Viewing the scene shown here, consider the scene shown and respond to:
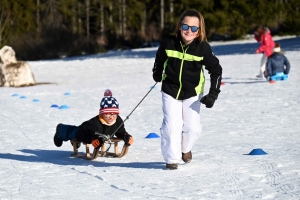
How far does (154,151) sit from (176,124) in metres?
1.80

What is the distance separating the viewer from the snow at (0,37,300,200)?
6.52m

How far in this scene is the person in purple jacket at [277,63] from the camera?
18.4 m

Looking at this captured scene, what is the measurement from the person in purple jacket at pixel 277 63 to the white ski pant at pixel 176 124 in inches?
438

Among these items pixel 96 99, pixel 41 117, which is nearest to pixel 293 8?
pixel 96 99

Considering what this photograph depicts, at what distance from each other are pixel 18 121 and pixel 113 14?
4709cm

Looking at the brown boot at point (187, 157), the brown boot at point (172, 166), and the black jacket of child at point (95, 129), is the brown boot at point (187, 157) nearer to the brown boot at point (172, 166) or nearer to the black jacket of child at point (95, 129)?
the brown boot at point (172, 166)

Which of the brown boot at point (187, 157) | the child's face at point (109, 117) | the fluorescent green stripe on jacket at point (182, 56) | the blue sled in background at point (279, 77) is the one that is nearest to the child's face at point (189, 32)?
the fluorescent green stripe on jacket at point (182, 56)

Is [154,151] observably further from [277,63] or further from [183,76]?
[277,63]

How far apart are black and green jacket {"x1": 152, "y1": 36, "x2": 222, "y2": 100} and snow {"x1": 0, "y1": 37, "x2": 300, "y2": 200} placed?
85 centimetres

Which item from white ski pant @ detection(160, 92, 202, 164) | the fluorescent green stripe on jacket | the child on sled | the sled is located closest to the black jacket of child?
the child on sled

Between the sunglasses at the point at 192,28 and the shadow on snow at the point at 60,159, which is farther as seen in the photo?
the shadow on snow at the point at 60,159

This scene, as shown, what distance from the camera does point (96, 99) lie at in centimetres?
1695

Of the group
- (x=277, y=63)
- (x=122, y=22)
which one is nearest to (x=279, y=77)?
(x=277, y=63)

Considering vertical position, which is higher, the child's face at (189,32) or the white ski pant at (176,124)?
the child's face at (189,32)
